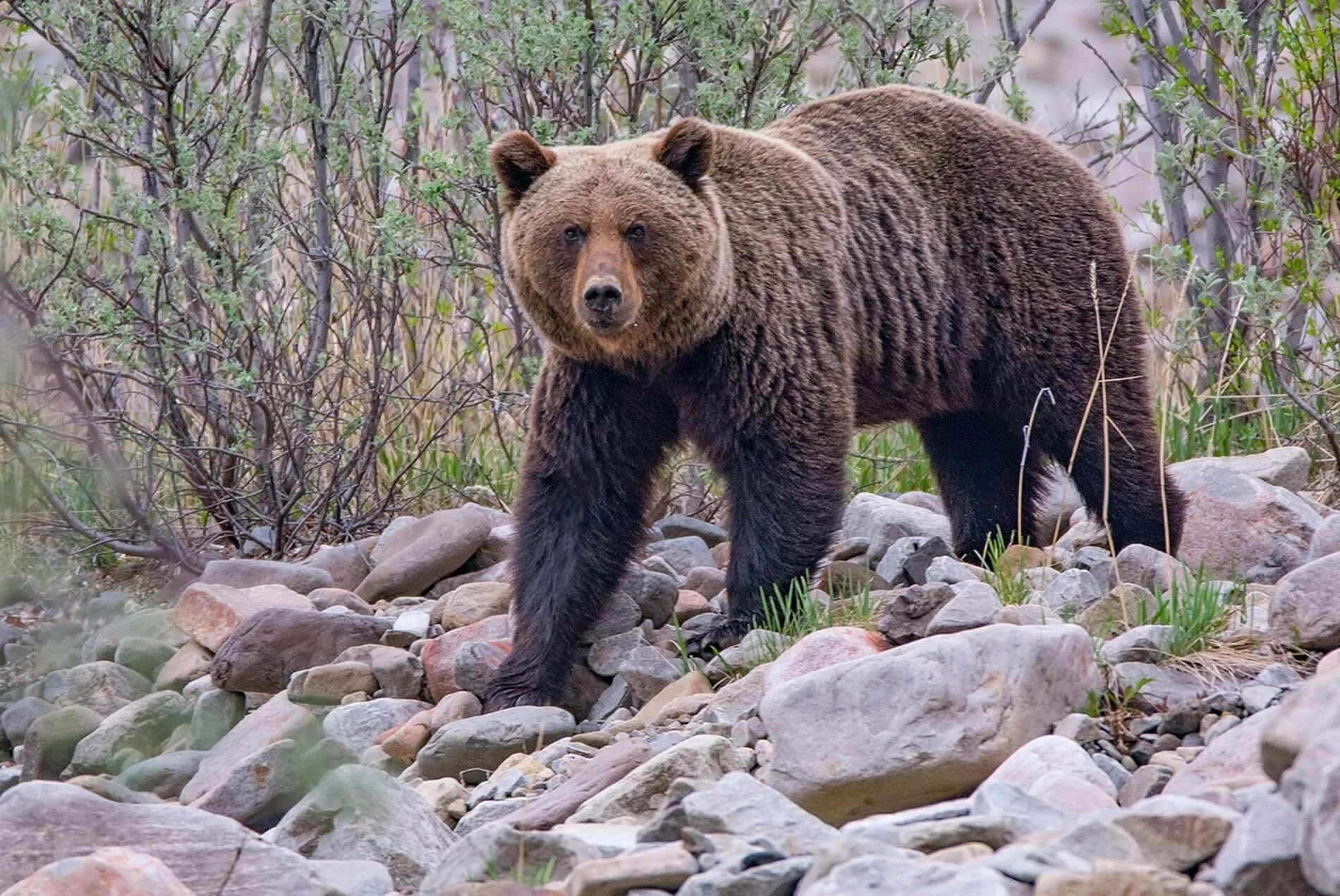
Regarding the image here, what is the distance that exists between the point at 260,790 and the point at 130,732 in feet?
Result: 4.10

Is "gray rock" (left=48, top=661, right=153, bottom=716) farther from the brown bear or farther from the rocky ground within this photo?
the brown bear

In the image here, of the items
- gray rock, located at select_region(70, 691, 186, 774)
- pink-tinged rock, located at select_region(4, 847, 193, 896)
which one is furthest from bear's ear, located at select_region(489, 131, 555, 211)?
pink-tinged rock, located at select_region(4, 847, 193, 896)

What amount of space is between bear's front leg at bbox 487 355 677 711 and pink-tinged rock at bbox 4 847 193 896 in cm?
252

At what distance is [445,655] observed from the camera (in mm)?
5422

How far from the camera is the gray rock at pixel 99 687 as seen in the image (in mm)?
5582

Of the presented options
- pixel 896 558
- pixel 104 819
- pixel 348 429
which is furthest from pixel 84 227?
pixel 104 819

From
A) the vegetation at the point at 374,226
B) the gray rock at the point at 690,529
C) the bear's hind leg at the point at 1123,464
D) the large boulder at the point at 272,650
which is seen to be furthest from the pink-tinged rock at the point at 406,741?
the bear's hind leg at the point at 1123,464

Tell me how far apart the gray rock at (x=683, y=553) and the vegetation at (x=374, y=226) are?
553 mm

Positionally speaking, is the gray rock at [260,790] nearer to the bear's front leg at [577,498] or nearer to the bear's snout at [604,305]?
the bear's front leg at [577,498]

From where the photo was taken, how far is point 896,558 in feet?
19.3

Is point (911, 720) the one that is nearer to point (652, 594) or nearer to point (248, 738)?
point (248, 738)

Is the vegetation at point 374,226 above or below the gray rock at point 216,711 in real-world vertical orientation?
above

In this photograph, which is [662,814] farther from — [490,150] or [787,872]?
[490,150]

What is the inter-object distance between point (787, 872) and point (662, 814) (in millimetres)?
513
